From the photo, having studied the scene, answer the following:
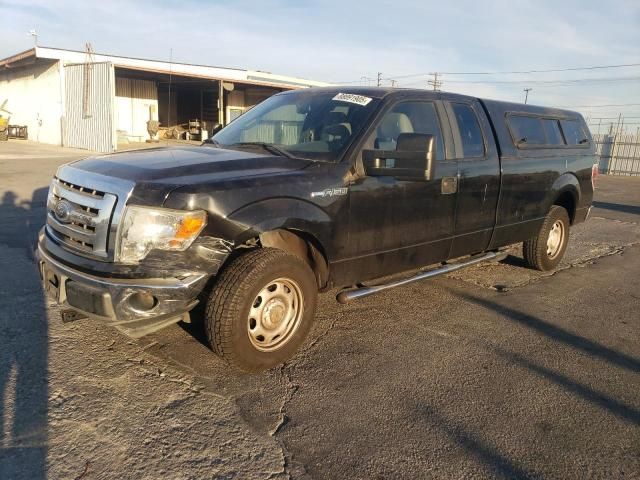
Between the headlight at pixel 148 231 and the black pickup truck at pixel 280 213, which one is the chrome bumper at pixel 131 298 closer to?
the black pickup truck at pixel 280 213

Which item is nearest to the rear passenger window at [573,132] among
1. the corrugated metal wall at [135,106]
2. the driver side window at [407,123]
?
the driver side window at [407,123]

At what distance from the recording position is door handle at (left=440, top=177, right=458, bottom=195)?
4.50 meters

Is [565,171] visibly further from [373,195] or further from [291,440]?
[291,440]

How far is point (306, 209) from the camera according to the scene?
11.6 ft

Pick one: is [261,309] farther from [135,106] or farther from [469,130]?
[135,106]

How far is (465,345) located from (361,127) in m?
1.88

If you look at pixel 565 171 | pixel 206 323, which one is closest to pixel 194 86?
pixel 565 171

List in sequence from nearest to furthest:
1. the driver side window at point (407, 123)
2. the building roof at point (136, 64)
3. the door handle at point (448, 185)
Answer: the driver side window at point (407, 123) → the door handle at point (448, 185) → the building roof at point (136, 64)

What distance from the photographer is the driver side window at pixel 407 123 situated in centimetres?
409

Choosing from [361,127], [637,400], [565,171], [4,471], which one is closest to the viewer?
[4,471]

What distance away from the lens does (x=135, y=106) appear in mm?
29781

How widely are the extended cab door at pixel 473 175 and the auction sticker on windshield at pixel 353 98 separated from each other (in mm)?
943

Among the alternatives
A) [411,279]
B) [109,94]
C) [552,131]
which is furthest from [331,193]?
[109,94]

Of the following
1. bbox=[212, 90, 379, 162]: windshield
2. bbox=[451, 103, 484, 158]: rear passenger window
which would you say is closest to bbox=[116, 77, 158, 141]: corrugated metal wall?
bbox=[212, 90, 379, 162]: windshield
